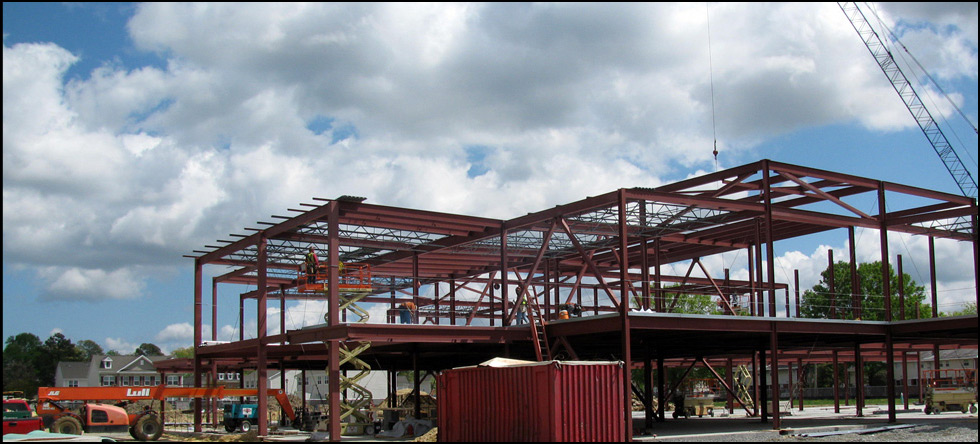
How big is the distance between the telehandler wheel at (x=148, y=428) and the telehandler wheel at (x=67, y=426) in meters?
1.88

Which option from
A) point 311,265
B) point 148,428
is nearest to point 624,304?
point 311,265

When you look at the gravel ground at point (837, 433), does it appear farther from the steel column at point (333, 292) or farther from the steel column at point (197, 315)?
the steel column at point (197, 315)

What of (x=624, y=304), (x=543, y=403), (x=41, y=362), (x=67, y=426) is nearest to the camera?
(x=543, y=403)

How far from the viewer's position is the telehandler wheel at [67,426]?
29516 mm

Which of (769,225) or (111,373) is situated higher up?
(769,225)

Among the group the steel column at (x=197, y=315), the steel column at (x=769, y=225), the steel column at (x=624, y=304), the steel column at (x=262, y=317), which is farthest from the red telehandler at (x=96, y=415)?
the steel column at (x=769, y=225)

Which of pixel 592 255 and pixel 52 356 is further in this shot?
pixel 52 356

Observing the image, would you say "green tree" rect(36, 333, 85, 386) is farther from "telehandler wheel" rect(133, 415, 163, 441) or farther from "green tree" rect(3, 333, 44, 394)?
"telehandler wheel" rect(133, 415, 163, 441)

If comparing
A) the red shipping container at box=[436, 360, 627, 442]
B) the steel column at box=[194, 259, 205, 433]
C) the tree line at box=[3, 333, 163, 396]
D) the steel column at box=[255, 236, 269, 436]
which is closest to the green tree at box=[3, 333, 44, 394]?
the tree line at box=[3, 333, 163, 396]

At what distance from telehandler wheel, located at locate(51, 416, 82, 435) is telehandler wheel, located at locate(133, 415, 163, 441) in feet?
6.18

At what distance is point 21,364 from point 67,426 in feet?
389

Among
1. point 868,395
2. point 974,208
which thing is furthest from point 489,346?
point 868,395

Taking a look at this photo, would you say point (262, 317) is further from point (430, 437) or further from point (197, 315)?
point (430, 437)

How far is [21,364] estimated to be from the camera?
Answer: 132m
